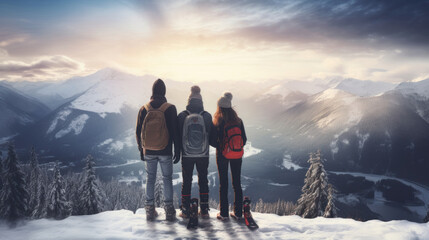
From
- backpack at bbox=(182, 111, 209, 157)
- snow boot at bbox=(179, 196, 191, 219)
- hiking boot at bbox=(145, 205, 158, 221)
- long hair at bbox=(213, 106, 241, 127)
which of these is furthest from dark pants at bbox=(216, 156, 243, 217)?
hiking boot at bbox=(145, 205, 158, 221)

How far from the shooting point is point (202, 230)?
8258 millimetres

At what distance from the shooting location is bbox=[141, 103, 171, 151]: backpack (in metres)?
8.71

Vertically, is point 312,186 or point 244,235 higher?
point 244,235

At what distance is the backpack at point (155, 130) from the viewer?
343 inches

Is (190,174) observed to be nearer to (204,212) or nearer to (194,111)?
(204,212)

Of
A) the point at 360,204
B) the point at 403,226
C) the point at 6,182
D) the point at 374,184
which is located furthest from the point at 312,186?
the point at 374,184

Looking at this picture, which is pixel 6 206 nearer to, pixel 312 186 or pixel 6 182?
pixel 6 182

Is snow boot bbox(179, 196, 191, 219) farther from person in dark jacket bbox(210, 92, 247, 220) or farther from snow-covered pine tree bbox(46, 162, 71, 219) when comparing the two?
snow-covered pine tree bbox(46, 162, 71, 219)

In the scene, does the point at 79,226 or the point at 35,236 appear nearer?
the point at 35,236

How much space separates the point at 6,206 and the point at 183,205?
19620mm

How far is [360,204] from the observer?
12975cm

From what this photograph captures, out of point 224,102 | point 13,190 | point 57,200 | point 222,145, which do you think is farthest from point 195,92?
point 13,190

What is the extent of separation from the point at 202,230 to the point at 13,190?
77.4ft

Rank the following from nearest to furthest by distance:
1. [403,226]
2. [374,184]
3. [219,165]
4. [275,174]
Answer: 1. [403,226]
2. [219,165]
3. [374,184]
4. [275,174]
